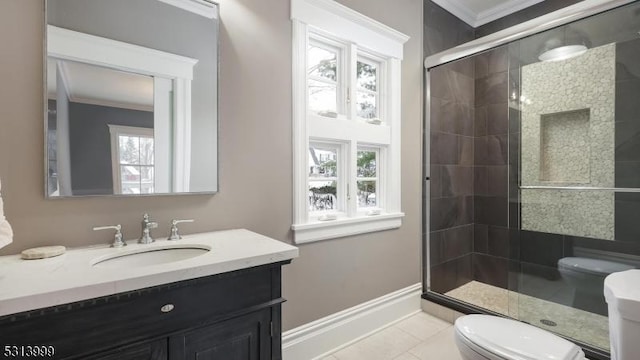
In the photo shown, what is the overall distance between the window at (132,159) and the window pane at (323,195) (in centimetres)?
100

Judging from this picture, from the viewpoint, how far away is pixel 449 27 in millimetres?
2826

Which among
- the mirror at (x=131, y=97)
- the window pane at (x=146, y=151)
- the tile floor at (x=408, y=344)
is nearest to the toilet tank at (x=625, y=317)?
the tile floor at (x=408, y=344)

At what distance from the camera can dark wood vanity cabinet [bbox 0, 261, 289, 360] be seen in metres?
0.78

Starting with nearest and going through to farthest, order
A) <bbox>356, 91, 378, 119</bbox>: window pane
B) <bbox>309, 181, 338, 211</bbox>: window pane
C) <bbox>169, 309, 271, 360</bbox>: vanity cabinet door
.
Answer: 1. <bbox>169, 309, 271, 360</bbox>: vanity cabinet door
2. <bbox>309, 181, 338, 211</bbox>: window pane
3. <bbox>356, 91, 378, 119</bbox>: window pane

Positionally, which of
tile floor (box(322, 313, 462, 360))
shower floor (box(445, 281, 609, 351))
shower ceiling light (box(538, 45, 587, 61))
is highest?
shower ceiling light (box(538, 45, 587, 61))

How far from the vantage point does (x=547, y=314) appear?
2240 millimetres

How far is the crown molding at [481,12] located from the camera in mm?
2734

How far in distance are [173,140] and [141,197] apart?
298 millimetres

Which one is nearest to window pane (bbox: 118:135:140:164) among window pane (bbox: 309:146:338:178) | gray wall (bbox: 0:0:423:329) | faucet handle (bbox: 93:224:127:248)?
gray wall (bbox: 0:0:423:329)

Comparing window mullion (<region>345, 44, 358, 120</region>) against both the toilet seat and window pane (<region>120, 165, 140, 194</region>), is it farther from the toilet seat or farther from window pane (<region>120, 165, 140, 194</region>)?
the toilet seat

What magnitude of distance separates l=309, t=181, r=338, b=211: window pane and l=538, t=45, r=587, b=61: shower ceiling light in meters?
2.03

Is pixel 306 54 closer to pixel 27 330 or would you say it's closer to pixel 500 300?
pixel 27 330

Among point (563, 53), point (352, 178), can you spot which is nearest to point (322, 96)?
point (352, 178)

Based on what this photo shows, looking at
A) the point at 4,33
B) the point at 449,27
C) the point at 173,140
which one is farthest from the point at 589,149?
the point at 4,33
